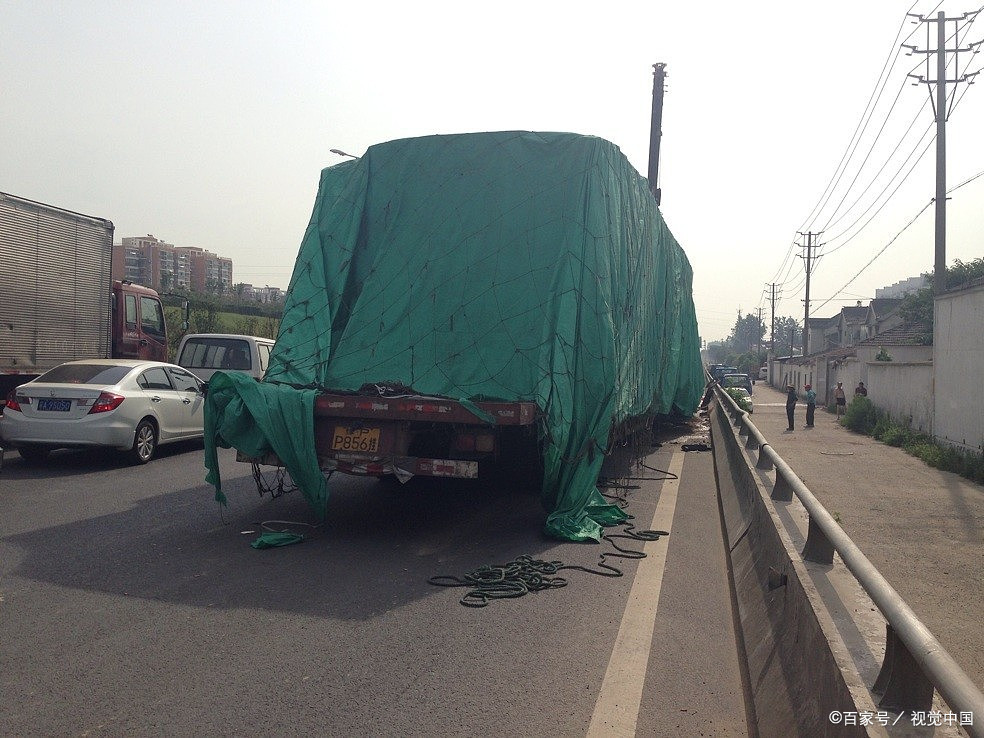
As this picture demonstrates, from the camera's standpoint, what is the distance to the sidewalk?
5.79 m

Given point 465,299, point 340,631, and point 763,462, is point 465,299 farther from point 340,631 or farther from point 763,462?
point 340,631

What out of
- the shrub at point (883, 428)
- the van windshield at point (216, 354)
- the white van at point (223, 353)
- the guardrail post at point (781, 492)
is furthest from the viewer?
the shrub at point (883, 428)

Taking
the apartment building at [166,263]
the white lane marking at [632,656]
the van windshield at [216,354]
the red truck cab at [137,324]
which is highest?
the apartment building at [166,263]

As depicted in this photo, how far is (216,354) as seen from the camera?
585 inches

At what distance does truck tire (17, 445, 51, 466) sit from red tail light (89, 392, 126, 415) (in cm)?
113

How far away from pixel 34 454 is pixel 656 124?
2133cm

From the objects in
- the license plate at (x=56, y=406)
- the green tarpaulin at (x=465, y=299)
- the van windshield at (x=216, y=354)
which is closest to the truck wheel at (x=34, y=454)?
the license plate at (x=56, y=406)

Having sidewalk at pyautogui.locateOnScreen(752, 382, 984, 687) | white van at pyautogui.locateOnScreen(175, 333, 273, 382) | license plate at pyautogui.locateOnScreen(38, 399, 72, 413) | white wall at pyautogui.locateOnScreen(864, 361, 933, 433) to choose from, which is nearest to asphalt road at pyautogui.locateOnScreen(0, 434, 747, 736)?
sidewalk at pyautogui.locateOnScreen(752, 382, 984, 687)

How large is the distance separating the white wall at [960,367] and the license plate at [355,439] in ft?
41.4

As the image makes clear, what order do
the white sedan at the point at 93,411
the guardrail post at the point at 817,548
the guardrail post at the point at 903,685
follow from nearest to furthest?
1. the guardrail post at the point at 903,685
2. the guardrail post at the point at 817,548
3. the white sedan at the point at 93,411

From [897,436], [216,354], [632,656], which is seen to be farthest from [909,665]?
[897,436]

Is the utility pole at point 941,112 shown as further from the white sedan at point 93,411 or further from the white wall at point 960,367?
the white sedan at point 93,411

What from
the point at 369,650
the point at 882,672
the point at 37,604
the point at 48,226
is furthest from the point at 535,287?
the point at 48,226

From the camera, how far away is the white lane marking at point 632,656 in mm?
3703
